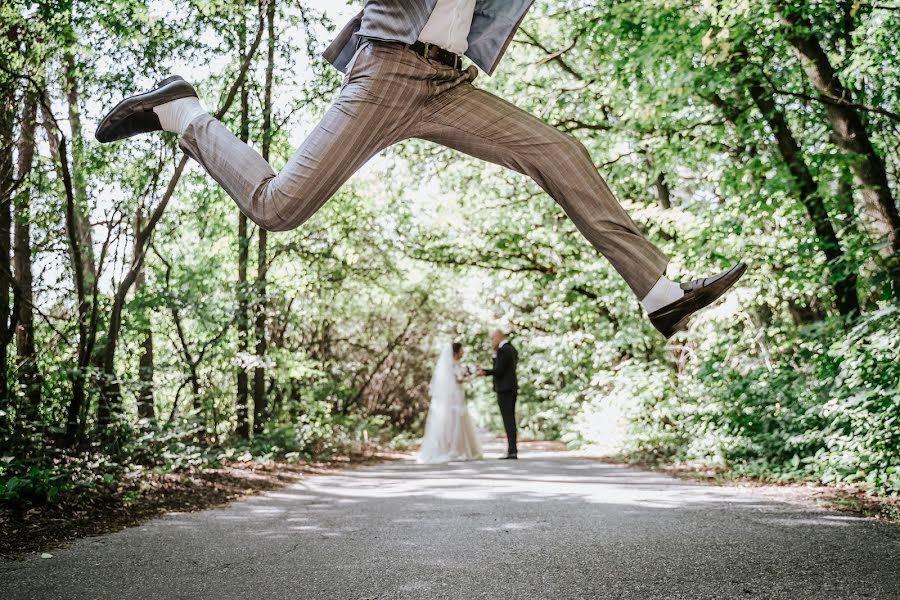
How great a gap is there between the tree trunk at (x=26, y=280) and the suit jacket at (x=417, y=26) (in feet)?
15.3

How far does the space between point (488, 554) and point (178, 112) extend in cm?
244

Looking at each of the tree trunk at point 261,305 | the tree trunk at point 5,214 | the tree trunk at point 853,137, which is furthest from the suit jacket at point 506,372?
the tree trunk at point 5,214

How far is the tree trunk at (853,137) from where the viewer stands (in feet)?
24.2

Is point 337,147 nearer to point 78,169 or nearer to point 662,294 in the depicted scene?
point 662,294

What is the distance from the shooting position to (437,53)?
279cm

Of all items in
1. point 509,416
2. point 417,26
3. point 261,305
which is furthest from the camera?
point 509,416

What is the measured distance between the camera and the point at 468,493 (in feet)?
Answer: 21.2

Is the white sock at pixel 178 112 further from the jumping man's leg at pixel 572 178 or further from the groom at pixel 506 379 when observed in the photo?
the groom at pixel 506 379

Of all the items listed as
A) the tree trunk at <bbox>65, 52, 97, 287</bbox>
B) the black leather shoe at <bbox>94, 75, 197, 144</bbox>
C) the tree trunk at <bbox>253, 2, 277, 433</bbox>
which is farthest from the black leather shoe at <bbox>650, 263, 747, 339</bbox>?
the tree trunk at <bbox>253, 2, 277, 433</bbox>

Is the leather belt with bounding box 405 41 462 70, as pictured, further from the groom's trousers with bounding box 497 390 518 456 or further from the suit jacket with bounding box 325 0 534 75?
the groom's trousers with bounding box 497 390 518 456

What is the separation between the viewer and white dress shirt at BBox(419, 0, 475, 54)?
275 cm

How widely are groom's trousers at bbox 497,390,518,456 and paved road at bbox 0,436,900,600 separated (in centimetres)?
688

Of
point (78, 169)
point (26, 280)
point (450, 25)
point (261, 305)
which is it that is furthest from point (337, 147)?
point (261, 305)

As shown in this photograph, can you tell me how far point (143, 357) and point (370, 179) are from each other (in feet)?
28.4
